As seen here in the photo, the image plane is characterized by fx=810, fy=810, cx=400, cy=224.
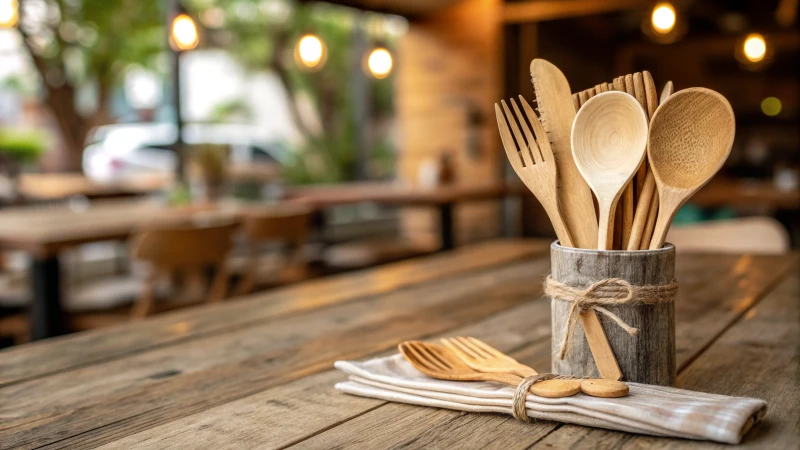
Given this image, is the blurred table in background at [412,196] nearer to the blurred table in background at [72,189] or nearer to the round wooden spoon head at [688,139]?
the blurred table in background at [72,189]

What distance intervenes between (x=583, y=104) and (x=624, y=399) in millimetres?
280

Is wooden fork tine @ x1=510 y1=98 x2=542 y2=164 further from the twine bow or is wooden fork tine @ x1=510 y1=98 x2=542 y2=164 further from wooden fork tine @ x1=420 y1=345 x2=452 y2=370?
wooden fork tine @ x1=420 y1=345 x2=452 y2=370

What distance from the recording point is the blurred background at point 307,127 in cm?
361

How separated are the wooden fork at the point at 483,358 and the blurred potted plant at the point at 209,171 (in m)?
3.52

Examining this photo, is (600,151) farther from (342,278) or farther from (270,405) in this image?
(342,278)

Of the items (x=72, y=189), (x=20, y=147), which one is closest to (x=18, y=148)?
(x=20, y=147)

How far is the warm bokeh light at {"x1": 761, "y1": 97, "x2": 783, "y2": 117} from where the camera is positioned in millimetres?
9508

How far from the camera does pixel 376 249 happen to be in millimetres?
4844

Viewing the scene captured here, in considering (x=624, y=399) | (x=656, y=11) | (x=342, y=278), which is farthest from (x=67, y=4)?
(x=624, y=399)

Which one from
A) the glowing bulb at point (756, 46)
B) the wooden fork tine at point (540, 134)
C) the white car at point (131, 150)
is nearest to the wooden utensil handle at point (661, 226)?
the wooden fork tine at point (540, 134)

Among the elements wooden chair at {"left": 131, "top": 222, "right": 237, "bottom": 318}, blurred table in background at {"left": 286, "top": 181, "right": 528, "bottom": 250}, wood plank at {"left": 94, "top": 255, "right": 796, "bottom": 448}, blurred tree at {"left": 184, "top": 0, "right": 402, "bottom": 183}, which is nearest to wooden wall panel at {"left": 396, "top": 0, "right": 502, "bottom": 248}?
blurred tree at {"left": 184, "top": 0, "right": 402, "bottom": 183}

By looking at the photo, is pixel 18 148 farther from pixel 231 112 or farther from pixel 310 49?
pixel 231 112

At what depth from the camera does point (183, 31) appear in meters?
4.36

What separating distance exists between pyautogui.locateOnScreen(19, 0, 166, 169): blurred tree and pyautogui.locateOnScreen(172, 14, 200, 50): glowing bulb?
2.31 metres
